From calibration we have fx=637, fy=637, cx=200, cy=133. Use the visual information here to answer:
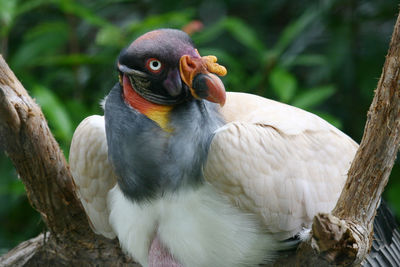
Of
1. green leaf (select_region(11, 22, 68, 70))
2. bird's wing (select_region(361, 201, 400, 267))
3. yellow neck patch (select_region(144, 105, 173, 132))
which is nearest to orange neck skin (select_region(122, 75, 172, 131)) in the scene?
yellow neck patch (select_region(144, 105, 173, 132))

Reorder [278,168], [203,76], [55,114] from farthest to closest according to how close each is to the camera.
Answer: [55,114], [278,168], [203,76]

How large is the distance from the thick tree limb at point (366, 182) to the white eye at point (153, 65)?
759 millimetres

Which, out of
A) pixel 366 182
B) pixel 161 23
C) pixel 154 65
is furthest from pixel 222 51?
pixel 366 182

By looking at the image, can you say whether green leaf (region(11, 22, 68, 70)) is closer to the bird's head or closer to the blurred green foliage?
the blurred green foliage

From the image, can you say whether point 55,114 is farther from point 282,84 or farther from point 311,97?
point 311,97

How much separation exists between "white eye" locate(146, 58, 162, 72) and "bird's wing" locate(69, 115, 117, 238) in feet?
1.59

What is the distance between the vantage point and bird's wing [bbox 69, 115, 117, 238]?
2660mm

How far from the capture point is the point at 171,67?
2.28 meters

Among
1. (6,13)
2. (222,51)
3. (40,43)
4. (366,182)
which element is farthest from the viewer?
(222,51)

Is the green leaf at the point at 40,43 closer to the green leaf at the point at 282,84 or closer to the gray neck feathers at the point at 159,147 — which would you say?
the green leaf at the point at 282,84

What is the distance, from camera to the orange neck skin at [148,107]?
2.43m

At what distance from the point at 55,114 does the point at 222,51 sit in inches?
58.6

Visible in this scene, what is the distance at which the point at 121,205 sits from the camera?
2635mm

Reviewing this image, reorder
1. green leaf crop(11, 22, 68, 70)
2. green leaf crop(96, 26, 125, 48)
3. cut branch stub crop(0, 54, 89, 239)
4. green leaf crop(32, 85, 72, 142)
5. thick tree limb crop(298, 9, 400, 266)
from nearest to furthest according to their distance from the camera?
thick tree limb crop(298, 9, 400, 266), cut branch stub crop(0, 54, 89, 239), green leaf crop(32, 85, 72, 142), green leaf crop(96, 26, 125, 48), green leaf crop(11, 22, 68, 70)
